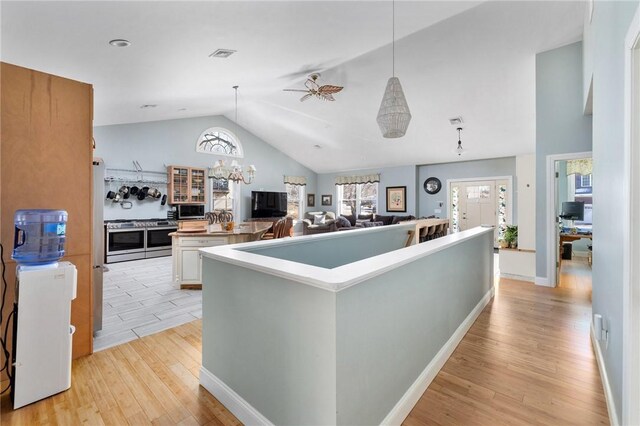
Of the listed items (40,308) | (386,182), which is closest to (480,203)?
(386,182)

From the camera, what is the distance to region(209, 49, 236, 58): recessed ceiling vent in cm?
344

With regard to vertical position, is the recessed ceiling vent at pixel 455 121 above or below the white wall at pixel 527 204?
above

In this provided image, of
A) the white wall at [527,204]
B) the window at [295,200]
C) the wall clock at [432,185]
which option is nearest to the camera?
the white wall at [527,204]

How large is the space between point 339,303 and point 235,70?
4.07 meters

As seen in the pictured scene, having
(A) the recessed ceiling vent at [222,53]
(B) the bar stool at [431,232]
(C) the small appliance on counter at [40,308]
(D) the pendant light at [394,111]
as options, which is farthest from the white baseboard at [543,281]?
(C) the small appliance on counter at [40,308]

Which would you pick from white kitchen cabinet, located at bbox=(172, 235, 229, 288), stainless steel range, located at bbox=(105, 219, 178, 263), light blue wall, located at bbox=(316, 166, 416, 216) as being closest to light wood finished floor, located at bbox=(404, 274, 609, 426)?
white kitchen cabinet, located at bbox=(172, 235, 229, 288)

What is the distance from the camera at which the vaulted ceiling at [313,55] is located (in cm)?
253

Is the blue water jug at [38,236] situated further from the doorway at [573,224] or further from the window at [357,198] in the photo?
the window at [357,198]

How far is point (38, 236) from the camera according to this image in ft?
6.47

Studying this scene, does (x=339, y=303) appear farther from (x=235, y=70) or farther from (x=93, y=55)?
(x=235, y=70)

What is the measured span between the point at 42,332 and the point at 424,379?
2.45 m

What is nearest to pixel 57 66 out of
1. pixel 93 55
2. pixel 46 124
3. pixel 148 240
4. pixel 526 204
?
pixel 93 55

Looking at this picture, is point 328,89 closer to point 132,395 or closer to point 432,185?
point 132,395

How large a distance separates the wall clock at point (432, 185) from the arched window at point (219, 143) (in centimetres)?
568
